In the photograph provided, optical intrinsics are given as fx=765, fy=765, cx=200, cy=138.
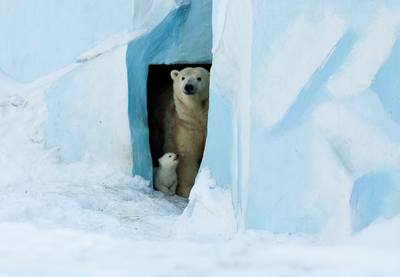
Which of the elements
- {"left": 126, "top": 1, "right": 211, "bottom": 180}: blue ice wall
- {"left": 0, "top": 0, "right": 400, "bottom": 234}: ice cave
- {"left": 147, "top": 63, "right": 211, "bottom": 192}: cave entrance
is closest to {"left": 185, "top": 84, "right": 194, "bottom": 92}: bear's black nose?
{"left": 126, "top": 1, "right": 211, "bottom": 180}: blue ice wall

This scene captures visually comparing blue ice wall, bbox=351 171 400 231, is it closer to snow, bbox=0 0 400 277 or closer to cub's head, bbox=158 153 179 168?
snow, bbox=0 0 400 277

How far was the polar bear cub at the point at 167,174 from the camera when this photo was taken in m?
5.19

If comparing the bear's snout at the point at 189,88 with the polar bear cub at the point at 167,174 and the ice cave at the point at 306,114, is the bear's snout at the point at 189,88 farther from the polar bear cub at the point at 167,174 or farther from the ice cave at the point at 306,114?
the ice cave at the point at 306,114

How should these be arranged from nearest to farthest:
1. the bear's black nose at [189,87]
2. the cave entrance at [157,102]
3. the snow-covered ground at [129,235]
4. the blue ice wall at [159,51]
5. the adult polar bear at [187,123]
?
the snow-covered ground at [129,235] → the blue ice wall at [159,51] → the bear's black nose at [189,87] → the adult polar bear at [187,123] → the cave entrance at [157,102]

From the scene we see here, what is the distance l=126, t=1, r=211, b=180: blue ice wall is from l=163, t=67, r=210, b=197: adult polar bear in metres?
0.27

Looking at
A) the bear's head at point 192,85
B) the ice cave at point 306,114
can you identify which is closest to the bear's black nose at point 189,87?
the bear's head at point 192,85

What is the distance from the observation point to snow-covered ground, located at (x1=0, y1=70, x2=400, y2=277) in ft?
7.82

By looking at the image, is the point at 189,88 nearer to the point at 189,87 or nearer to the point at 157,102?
the point at 189,87

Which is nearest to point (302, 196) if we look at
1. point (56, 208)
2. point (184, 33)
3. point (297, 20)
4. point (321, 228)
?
point (321, 228)

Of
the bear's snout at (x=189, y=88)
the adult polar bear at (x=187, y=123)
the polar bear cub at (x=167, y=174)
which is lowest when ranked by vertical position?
the polar bear cub at (x=167, y=174)

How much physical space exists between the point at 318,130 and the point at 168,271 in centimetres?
70

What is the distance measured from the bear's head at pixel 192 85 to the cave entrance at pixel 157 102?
1.12 feet

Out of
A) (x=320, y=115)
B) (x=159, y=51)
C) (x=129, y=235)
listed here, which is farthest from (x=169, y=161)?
(x=320, y=115)

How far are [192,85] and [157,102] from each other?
793 millimetres
